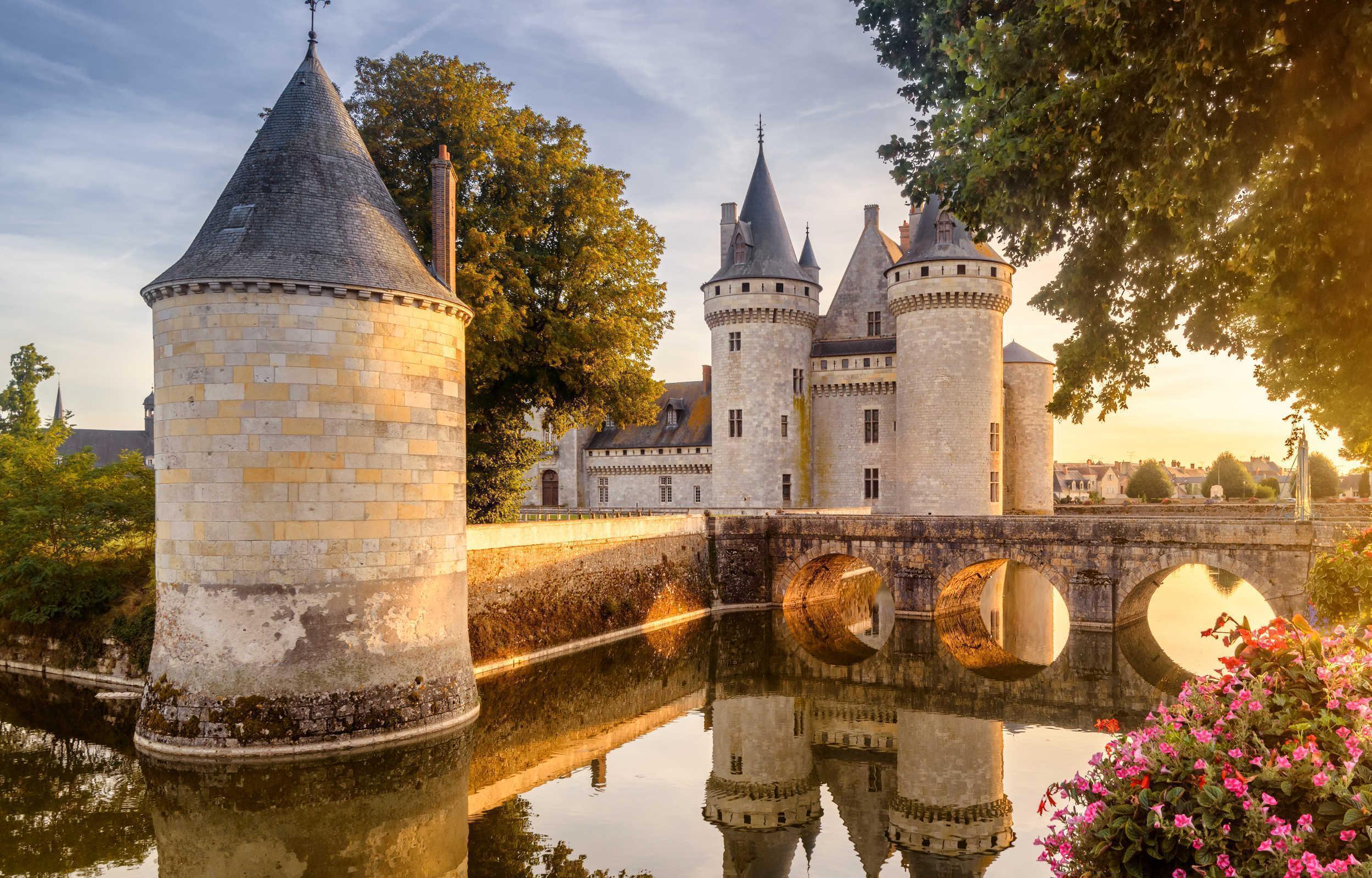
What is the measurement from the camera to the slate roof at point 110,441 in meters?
53.0

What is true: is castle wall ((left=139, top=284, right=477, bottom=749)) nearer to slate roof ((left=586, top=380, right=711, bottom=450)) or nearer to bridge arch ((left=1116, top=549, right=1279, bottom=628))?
bridge arch ((left=1116, top=549, right=1279, bottom=628))

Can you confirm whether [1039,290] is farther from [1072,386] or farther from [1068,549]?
[1068,549]

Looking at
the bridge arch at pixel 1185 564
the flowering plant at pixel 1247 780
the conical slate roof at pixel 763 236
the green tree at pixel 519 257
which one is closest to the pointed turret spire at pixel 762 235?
the conical slate roof at pixel 763 236

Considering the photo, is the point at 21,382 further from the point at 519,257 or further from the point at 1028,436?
the point at 1028,436

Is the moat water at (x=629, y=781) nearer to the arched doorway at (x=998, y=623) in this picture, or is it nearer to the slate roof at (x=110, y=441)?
the arched doorway at (x=998, y=623)

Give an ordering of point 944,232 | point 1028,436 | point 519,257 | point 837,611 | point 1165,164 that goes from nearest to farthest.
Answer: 1. point 1165,164
2. point 519,257
3. point 837,611
4. point 944,232
5. point 1028,436

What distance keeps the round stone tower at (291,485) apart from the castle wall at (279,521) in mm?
22

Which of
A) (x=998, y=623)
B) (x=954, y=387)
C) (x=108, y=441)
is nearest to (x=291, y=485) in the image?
(x=998, y=623)

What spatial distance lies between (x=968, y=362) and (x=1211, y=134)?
80.5ft

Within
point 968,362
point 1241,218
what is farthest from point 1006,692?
point 968,362

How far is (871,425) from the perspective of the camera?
33.7 meters

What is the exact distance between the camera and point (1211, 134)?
5961 mm

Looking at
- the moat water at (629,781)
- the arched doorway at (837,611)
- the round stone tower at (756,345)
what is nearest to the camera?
the moat water at (629,781)

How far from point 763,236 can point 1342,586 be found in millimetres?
23768
